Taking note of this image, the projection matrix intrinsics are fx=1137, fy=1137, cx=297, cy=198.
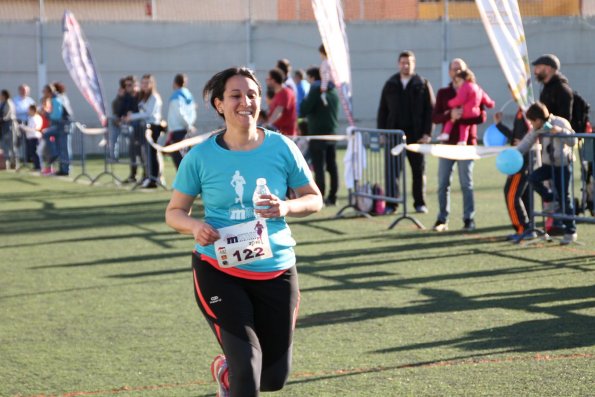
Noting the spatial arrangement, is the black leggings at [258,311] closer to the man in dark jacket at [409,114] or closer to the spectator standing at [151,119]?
the man in dark jacket at [409,114]

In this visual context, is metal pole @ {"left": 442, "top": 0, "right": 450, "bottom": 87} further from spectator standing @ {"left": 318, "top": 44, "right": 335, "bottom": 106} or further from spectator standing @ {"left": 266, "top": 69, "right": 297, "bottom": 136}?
spectator standing @ {"left": 266, "top": 69, "right": 297, "bottom": 136}

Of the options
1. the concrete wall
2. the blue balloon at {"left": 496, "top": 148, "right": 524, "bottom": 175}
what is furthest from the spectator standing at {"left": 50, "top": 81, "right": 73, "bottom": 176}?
the blue balloon at {"left": 496, "top": 148, "right": 524, "bottom": 175}

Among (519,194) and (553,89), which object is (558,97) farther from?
(519,194)

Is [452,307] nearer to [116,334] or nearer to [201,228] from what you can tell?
[116,334]

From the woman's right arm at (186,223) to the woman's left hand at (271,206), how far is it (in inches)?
9.0

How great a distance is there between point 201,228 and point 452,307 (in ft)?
14.6

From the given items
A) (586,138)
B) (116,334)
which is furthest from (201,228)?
(586,138)

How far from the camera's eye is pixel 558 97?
12.6 meters

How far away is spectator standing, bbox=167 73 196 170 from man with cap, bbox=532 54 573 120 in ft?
27.1

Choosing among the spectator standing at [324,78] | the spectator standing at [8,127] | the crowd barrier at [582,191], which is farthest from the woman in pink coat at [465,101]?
the spectator standing at [8,127]

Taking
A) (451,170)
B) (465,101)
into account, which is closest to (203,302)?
(451,170)

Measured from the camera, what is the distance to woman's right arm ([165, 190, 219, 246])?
4.88 meters

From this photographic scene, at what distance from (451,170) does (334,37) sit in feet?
9.04

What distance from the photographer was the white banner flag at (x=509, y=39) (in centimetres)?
1178
